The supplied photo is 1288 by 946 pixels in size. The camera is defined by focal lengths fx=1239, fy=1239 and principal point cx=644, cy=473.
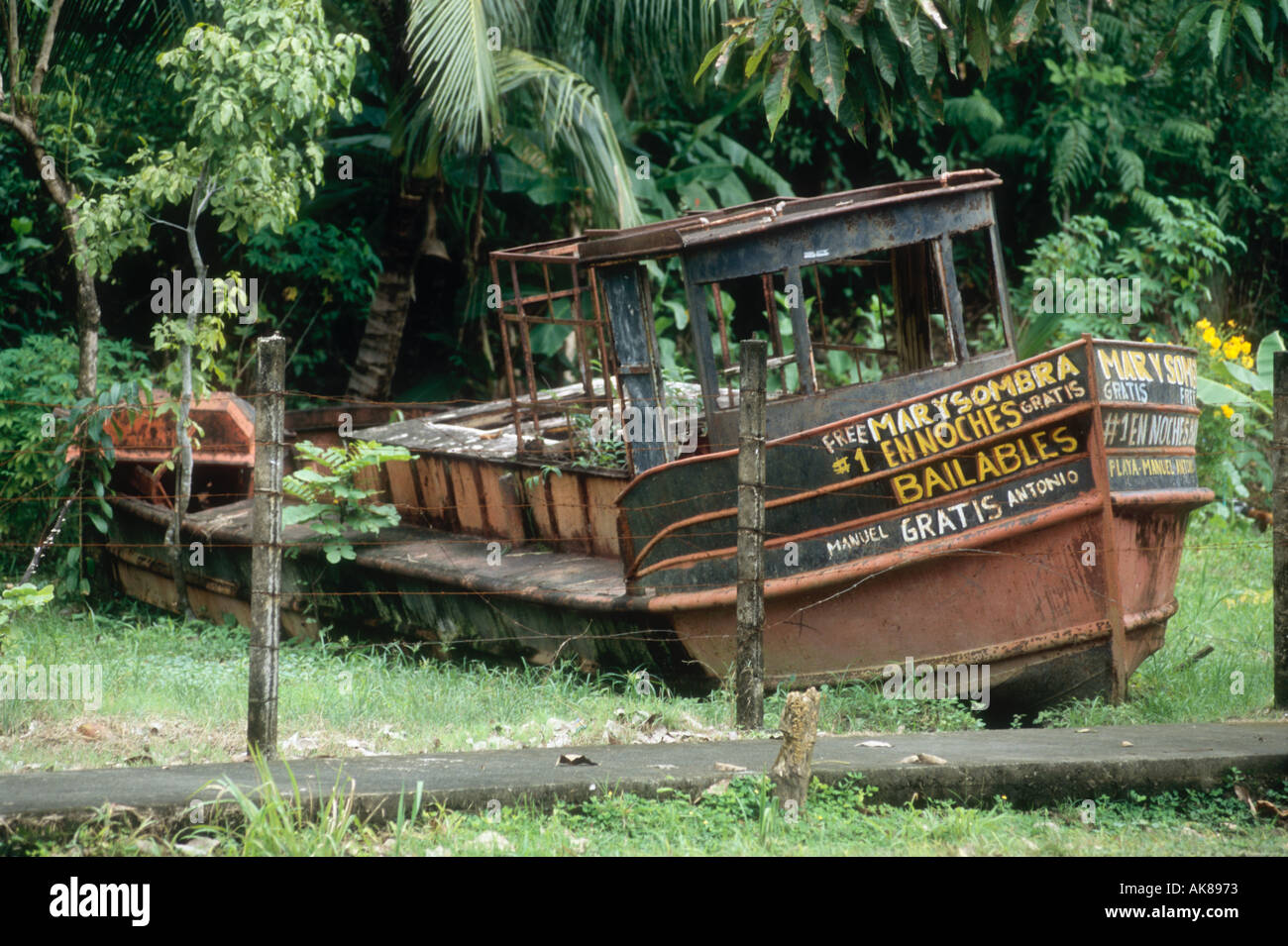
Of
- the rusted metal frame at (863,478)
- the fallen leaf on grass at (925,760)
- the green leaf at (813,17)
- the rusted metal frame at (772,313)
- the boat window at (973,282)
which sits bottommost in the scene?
the fallen leaf on grass at (925,760)

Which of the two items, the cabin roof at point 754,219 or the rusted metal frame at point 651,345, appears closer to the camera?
the cabin roof at point 754,219

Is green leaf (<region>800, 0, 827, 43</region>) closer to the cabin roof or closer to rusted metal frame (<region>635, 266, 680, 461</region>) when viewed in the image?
the cabin roof

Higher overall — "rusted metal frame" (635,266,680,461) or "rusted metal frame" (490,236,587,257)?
"rusted metal frame" (490,236,587,257)

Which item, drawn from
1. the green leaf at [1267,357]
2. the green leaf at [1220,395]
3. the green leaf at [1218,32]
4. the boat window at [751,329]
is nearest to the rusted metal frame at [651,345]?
the boat window at [751,329]

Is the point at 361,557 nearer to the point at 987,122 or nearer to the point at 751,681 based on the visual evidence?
the point at 751,681

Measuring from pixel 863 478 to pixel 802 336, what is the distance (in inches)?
37.5

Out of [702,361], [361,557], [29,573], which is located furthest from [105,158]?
[702,361]

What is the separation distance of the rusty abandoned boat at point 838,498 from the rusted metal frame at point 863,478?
12 millimetres

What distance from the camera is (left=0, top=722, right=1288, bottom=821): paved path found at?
4.18 meters

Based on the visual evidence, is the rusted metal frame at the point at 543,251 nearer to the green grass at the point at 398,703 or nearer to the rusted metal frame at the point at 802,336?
the rusted metal frame at the point at 802,336

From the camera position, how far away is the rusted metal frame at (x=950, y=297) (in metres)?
6.91

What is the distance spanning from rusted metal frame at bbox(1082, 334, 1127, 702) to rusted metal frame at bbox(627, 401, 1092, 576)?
0.24 feet

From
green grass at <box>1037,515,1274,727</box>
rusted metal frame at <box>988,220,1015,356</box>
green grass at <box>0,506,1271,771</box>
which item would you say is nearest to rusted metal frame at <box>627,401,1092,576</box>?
green grass at <box>0,506,1271,771</box>

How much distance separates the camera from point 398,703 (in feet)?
20.4
